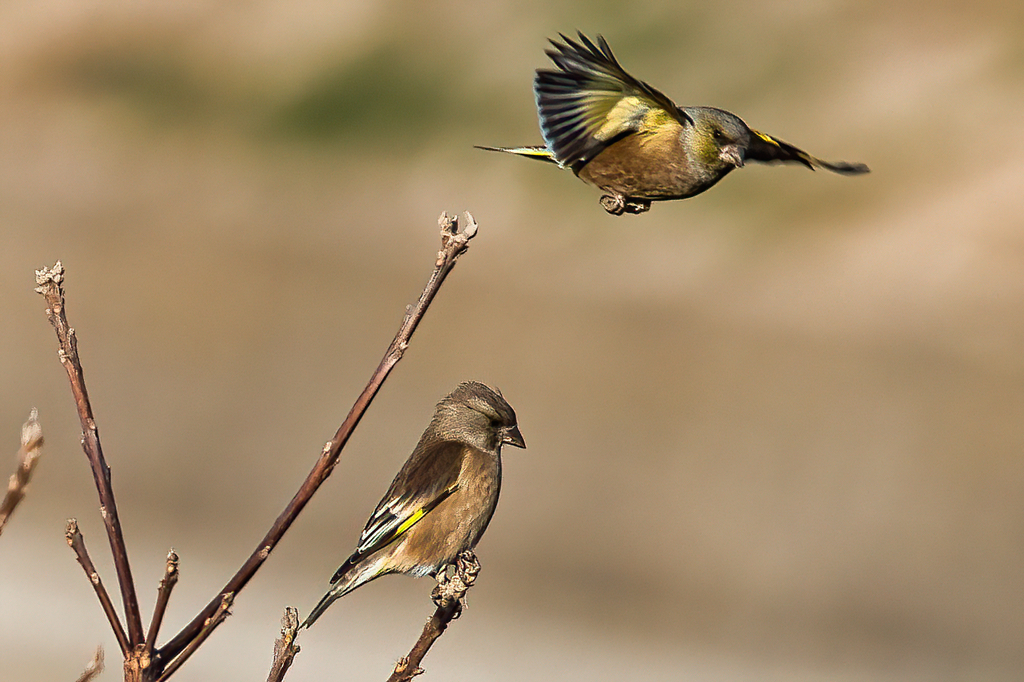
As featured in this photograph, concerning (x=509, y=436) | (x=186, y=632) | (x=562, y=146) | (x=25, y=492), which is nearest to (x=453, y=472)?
(x=509, y=436)

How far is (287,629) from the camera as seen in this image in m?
1.00

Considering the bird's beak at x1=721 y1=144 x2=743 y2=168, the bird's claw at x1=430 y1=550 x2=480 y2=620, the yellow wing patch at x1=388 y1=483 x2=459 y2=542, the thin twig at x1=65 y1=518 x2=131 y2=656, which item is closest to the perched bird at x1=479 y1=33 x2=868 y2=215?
the bird's beak at x1=721 y1=144 x2=743 y2=168

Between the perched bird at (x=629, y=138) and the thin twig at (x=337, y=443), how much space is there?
0.89 feet

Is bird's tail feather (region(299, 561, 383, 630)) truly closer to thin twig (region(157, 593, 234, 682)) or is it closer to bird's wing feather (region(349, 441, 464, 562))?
bird's wing feather (region(349, 441, 464, 562))

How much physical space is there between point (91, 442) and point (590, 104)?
0.66 metres

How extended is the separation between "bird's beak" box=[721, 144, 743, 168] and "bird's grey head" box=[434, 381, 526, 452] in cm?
77

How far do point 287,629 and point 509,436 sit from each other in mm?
870

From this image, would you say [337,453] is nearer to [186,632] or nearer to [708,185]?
[186,632]

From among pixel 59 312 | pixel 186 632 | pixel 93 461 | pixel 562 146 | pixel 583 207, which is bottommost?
pixel 186 632

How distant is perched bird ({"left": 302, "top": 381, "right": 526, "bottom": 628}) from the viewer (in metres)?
1.77

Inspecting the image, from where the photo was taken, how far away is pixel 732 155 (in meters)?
1.14

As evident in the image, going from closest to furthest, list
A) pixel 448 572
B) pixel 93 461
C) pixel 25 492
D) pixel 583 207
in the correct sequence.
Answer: pixel 25 492 < pixel 93 461 < pixel 448 572 < pixel 583 207

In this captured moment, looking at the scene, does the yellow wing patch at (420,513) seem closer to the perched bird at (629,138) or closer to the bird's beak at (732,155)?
the perched bird at (629,138)

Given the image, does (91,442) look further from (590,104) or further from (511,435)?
(511,435)
